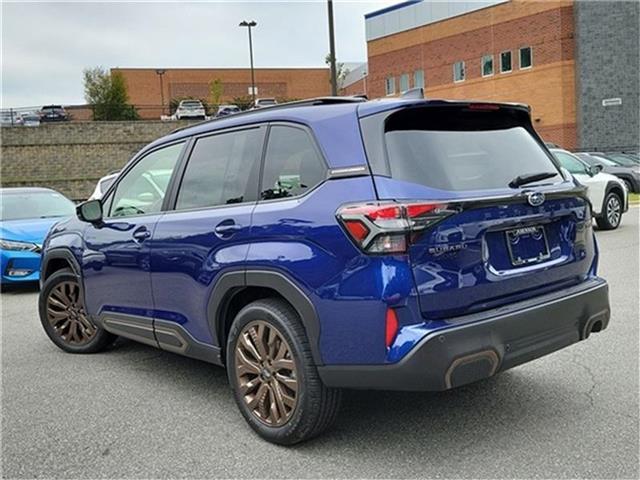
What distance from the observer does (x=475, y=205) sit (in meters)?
3.20

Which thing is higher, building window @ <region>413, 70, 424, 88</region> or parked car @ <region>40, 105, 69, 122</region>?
building window @ <region>413, 70, 424, 88</region>

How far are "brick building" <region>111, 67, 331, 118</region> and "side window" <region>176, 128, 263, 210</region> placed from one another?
71075mm

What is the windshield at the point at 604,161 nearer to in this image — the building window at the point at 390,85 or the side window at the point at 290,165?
the side window at the point at 290,165

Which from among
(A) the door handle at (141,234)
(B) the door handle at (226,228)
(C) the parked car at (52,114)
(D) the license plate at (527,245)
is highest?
(C) the parked car at (52,114)

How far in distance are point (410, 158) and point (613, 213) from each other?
35.1ft

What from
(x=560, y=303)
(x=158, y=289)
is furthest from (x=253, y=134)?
(x=560, y=303)

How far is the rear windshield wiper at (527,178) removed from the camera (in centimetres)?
353

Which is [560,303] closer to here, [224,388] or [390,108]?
[390,108]

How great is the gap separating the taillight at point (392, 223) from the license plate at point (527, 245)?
52cm

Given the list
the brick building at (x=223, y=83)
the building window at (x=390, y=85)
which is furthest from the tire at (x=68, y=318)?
the brick building at (x=223, y=83)

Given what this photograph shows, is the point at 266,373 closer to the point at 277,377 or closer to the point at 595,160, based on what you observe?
the point at 277,377

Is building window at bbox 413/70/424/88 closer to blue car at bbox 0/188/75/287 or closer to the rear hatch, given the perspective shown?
blue car at bbox 0/188/75/287

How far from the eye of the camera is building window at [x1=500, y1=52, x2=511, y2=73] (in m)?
38.0

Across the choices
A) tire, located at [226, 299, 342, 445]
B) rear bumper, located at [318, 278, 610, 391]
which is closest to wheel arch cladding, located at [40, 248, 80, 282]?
tire, located at [226, 299, 342, 445]
